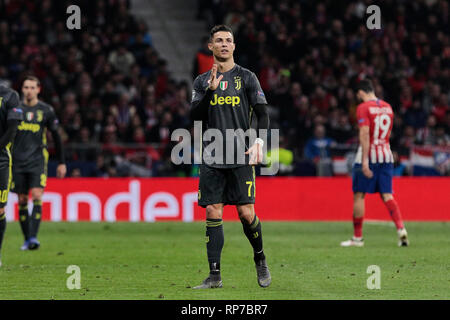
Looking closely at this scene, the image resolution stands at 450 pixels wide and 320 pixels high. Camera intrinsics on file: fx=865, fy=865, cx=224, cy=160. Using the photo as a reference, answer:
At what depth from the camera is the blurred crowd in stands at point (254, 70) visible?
61.5 ft

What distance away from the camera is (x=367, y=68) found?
898 inches

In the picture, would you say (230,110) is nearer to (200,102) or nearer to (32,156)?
(200,102)

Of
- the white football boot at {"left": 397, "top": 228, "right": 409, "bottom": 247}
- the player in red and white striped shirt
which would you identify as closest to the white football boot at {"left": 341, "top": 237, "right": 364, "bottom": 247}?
the player in red and white striped shirt

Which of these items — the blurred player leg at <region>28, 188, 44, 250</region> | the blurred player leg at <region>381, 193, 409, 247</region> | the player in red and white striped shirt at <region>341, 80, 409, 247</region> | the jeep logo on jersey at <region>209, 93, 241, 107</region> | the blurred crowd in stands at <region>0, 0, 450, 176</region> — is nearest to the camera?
the jeep logo on jersey at <region>209, 93, 241, 107</region>

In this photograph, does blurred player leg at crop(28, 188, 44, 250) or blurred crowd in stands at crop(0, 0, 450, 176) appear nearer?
blurred player leg at crop(28, 188, 44, 250)

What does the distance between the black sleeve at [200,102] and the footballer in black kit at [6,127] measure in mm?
2544

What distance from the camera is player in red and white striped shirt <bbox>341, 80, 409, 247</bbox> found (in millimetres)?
11875

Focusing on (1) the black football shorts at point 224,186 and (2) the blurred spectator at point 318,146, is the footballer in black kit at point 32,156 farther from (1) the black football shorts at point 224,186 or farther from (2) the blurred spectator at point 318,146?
(2) the blurred spectator at point 318,146

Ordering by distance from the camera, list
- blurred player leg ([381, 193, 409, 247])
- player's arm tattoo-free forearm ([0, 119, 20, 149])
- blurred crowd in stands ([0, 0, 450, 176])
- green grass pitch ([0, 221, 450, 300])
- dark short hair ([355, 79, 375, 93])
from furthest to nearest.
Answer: blurred crowd in stands ([0, 0, 450, 176])
blurred player leg ([381, 193, 409, 247])
dark short hair ([355, 79, 375, 93])
player's arm tattoo-free forearm ([0, 119, 20, 149])
green grass pitch ([0, 221, 450, 300])

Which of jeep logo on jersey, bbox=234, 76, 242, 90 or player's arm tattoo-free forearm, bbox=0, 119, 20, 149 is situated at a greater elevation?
jeep logo on jersey, bbox=234, 76, 242, 90

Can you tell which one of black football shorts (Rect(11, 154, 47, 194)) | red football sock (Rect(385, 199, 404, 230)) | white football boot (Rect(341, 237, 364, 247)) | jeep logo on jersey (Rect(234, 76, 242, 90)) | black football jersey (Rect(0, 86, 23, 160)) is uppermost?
jeep logo on jersey (Rect(234, 76, 242, 90))

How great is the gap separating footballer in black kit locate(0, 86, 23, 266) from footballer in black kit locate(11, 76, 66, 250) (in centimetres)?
233

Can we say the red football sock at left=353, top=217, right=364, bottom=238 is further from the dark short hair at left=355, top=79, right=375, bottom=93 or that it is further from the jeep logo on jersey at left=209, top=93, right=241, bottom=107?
the jeep logo on jersey at left=209, top=93, right=241, bottom=107
